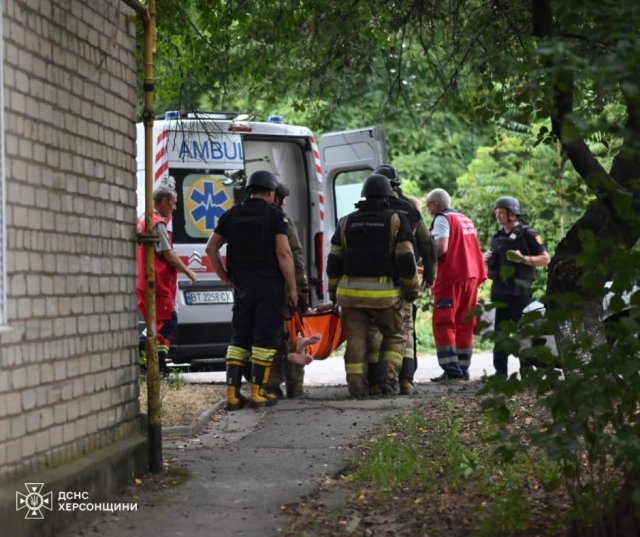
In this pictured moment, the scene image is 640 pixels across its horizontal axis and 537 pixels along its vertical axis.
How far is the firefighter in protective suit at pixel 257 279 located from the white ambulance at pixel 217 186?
2.14 meters

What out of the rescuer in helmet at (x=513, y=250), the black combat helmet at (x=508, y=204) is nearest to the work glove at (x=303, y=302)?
the rescuer in helmet at (x=513, y=250)

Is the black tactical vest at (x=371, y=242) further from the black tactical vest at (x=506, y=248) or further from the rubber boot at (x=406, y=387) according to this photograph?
the black tactical vest at (x=506, y=248)

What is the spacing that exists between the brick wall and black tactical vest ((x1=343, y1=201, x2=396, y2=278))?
12.1 ft

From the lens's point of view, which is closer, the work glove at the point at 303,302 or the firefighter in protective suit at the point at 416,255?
the work glove at the point at 303,302

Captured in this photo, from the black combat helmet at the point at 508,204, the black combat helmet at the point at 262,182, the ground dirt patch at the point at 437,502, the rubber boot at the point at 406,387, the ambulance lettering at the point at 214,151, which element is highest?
the ambulance lettering at the point at 214,151

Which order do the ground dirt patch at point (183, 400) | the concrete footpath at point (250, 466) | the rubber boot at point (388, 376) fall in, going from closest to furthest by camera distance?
the concrete footpath at point (250, 466), the ground dirt patch at point (183, 400), the rubber boot at point (388, 376)

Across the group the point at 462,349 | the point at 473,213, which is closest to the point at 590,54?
the point at 462,349

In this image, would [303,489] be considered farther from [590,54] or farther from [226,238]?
[226,238]

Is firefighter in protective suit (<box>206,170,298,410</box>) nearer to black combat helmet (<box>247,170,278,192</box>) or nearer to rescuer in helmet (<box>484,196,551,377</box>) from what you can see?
black combat helmet (<box>247,170,278,192</box>)

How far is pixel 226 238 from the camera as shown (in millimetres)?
11055

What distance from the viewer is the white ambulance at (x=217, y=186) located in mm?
Answer: 13844

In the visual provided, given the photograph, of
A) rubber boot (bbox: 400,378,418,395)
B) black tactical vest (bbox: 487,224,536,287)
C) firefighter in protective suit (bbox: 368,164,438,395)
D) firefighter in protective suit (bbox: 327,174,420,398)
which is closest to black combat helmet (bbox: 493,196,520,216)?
black tactical vest (bbox: 487,224,536,287)

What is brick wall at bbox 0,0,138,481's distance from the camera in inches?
239

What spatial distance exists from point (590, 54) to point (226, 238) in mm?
3844
